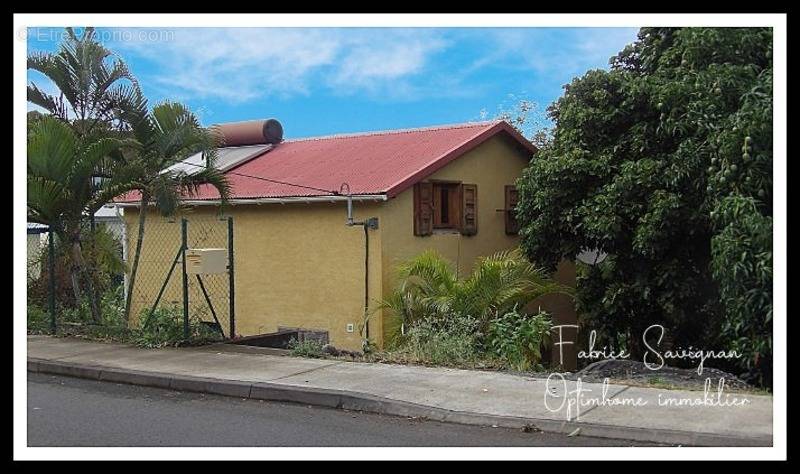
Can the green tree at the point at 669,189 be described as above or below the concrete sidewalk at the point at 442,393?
above

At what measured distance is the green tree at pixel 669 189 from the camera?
797cm

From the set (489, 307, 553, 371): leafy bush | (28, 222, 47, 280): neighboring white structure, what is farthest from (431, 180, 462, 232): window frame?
(28, 222, 47, 280): neighboring white structure

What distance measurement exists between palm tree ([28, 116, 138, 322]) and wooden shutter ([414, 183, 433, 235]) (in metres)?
4.44

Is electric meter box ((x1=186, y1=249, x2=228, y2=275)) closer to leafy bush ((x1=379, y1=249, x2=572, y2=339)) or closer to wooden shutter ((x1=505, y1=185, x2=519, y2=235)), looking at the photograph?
leafy bush ((x1=379, y1=249, x2=572, y2=339))

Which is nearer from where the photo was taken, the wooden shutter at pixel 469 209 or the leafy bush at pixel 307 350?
the leafy bush at pixel 307 350

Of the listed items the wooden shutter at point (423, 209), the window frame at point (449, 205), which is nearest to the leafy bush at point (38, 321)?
the wooden shutter at point (423, 209)

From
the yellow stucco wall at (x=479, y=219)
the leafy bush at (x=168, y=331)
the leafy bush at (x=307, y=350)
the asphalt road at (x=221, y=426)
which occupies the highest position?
the yellow stucco wall at (x=479, y=219)

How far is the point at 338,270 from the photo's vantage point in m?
13.2

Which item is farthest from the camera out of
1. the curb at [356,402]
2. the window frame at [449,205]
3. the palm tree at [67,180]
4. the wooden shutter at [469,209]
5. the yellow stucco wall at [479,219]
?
the wooden shutter at [469,209]

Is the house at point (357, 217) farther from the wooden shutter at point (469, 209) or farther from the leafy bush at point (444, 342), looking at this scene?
the leafy bush at point (444, 342)

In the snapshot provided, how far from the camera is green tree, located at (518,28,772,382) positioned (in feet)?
26.2

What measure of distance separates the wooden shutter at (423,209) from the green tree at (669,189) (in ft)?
6.51

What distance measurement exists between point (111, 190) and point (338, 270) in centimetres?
368

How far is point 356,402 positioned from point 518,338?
→ 10.8 ft
